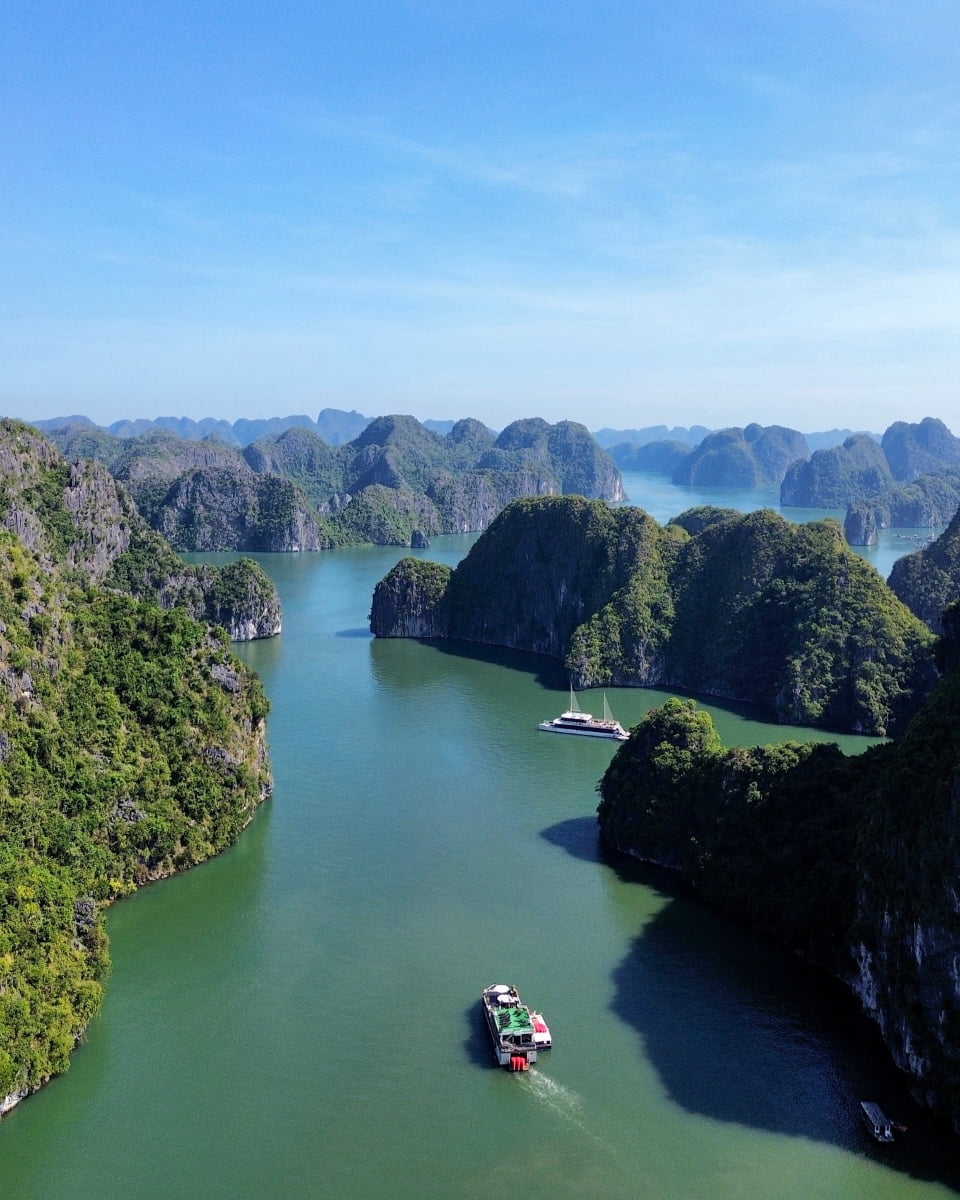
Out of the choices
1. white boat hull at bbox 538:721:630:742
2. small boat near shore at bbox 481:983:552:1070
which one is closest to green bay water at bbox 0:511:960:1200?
small boat near shore at bbox 481:983:552:1070

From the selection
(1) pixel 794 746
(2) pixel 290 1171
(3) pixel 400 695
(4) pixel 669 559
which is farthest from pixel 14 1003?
(4) pixel 669 559

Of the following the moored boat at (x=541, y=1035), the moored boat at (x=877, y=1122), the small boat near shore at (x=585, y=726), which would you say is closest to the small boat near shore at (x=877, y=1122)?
the moored boat at (x=877, y=1122)

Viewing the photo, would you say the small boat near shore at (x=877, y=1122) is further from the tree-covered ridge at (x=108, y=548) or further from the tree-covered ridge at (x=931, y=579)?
the tree-covered ridge at (x=108, y=548)

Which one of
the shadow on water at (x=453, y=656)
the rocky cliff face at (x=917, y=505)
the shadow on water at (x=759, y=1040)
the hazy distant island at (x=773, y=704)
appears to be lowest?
the shadow on water at (x=759, y=1040)

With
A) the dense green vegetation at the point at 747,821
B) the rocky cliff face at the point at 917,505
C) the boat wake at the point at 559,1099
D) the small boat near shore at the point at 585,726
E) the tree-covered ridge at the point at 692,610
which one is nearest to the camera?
the boat wake at the point at 559,1099

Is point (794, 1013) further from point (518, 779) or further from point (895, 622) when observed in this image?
point (895, 622)

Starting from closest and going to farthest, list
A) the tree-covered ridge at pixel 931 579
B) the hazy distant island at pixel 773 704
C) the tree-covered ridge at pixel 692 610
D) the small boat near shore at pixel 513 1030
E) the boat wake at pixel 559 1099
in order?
the boat wake at pixel 559 1099 < the hazy distant island at pixel 773 704 < the small boat near shore at pixel 513 1030 < the tree-covered ridge at pixel 692 610 < the tree-covered ridge at pixel 931 579

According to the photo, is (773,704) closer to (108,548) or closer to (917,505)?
(108,548)

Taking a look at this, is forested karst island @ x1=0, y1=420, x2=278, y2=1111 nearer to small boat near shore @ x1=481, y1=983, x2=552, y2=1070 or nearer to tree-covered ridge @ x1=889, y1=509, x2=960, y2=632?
small boat near shore @ x1=481, y1=983, x2=552, y2=1070
